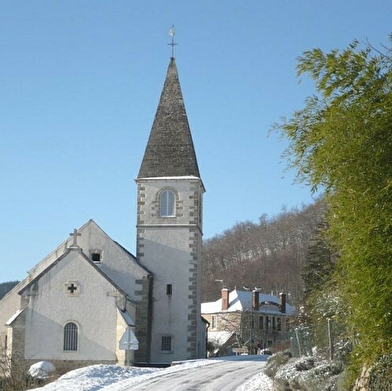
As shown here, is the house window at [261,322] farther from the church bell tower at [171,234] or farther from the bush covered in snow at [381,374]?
the bush covered in snow at [381,374]

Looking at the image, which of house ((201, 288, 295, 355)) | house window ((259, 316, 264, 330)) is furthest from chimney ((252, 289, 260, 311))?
house window ((259, 316, 264, 330))

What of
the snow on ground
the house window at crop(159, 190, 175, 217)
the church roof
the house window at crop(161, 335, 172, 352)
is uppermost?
the church roof

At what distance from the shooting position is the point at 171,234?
38.5 metres

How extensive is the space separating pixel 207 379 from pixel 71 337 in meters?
11.1

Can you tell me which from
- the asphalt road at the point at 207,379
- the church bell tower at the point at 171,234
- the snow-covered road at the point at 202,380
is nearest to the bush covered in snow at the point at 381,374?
the snow-covered road at the point at 202,380

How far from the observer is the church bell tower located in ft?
122

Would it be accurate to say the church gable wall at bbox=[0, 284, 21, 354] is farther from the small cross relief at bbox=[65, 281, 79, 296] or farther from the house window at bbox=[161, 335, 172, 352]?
the house window at bbox=[161, 335, 172, 352]

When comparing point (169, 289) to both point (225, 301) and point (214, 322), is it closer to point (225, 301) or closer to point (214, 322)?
point (225, 301)

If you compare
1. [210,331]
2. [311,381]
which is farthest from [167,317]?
[210,331]

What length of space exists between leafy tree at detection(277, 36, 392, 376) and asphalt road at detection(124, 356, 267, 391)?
13142mm

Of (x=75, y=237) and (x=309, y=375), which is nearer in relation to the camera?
(x=309, y=375)

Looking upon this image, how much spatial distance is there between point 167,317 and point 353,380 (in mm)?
26887

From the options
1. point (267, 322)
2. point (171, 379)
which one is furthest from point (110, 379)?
point (267, 322)

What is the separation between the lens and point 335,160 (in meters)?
9.75
